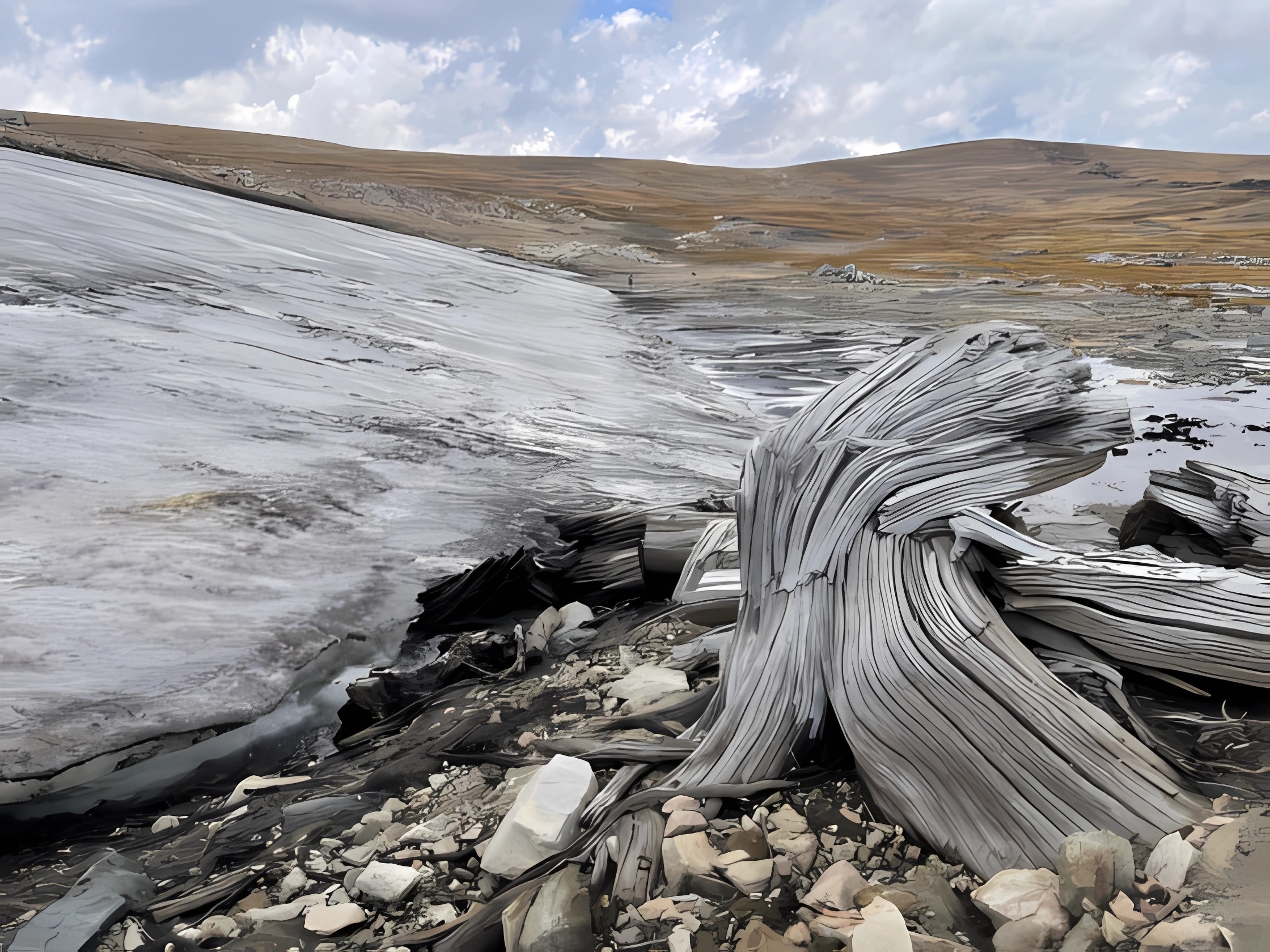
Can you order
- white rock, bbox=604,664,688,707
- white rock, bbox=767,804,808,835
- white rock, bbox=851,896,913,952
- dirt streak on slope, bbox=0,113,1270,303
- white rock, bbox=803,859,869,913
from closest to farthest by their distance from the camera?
white rock, bbox=851,896,913,952 → white rock, bbox=803,859,869,913 → white rock, bbox=767,804,808,835 → white rock, bbox=604,664,688,707 → dirt streak on slope, bbox=0,113,1270,303

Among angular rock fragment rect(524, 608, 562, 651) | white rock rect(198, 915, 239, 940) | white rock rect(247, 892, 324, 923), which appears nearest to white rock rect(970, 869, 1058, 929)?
white rock rect(247, 892, 324, 923)

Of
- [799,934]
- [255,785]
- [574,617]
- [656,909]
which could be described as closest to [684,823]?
[656,909]

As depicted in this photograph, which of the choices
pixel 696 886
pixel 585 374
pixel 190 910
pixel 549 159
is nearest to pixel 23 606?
pixel 190 910

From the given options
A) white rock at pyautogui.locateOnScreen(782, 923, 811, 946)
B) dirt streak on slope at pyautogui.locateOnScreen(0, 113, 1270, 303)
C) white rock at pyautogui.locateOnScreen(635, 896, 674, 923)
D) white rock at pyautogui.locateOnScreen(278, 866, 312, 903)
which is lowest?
white rock at pyautogui.locateOnScreen(278, 866, 312, 903)

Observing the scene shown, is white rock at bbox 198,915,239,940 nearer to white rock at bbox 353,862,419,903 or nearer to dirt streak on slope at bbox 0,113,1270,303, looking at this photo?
Result: white rock at bbox 353,862,419,903

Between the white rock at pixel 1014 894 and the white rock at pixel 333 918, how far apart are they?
852 millimetres

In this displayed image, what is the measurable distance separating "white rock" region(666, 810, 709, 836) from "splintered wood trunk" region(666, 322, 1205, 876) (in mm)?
109

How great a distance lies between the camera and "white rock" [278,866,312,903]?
3.97 ft

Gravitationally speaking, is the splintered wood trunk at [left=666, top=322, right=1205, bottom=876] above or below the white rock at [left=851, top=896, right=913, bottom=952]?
above

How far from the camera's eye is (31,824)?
5.61ft

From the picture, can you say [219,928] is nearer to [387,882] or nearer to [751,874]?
[387,882]

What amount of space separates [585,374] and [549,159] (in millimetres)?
2930

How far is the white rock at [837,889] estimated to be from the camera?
0.94 metres

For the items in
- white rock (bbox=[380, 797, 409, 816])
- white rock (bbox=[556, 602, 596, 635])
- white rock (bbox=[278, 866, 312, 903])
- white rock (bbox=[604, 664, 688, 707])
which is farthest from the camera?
white rock (bbox=[556, 602, 596, 635])
